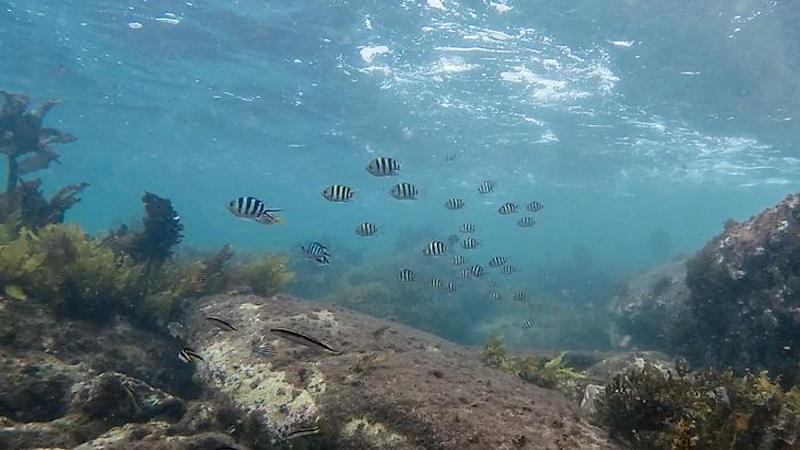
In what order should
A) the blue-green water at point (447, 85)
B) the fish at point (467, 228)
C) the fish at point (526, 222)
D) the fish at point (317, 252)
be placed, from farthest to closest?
the blue-green water at point (447, 85) → the fish at point (526, 222) → the fish at point (467, 228) → the fish at point (317, 252)

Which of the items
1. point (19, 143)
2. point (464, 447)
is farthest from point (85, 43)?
point (464, 447)

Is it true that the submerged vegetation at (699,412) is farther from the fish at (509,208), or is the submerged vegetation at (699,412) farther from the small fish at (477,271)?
the fish at (509,208)

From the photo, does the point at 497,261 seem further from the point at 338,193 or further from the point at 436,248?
the point at 338,193

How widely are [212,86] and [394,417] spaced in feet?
93.5

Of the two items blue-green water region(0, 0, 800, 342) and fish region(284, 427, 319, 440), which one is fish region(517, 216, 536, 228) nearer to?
blue-green water region(0, 0, 800, 342)

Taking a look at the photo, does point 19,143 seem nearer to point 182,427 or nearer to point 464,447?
point 182,427

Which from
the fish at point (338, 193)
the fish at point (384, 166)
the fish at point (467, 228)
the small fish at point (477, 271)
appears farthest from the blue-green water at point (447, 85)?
the small fish at point (477, 271)

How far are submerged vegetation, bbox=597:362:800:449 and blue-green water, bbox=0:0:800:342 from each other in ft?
43.4

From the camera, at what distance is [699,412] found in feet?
13.6

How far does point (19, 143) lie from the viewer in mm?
15453

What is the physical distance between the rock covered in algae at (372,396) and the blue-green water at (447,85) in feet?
30.9

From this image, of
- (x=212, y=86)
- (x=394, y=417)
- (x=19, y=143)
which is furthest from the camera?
(x=212, y=86)

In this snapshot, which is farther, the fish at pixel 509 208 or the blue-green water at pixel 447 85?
the blue-green water at pixel 447 85

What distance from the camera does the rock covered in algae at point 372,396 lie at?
14.4ft
